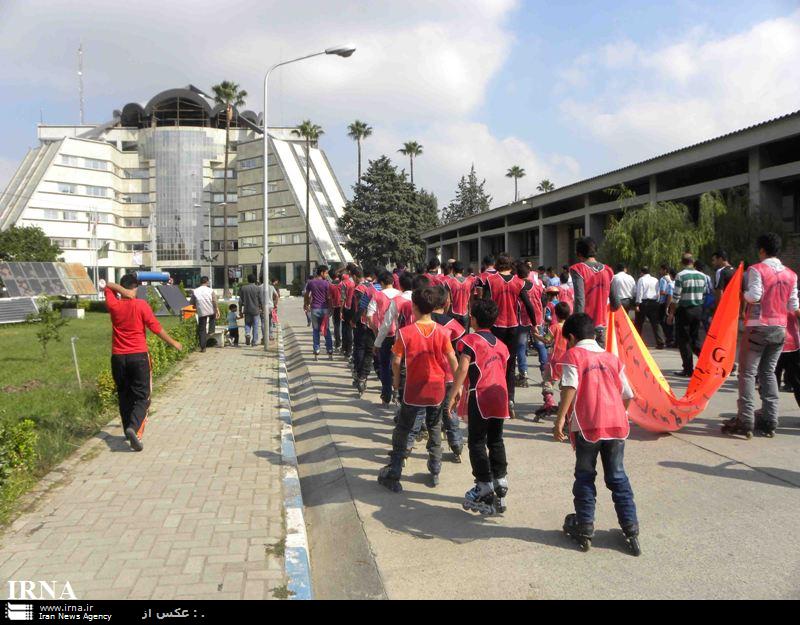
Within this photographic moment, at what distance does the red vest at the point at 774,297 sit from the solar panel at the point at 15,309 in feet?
78.5

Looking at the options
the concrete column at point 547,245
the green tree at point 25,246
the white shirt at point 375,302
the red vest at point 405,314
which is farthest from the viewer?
the green tree at point 25,246

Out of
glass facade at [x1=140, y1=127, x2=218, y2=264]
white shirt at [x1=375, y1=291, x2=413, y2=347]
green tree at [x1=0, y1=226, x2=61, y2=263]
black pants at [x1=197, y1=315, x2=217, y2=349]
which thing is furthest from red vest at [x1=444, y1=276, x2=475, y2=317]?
glass facade at [x1=140, y1=127, x2=218, y2=264]

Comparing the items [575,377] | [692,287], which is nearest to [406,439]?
[575,377]

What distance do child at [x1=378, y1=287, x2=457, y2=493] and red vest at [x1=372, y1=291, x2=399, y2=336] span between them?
2.42 meters

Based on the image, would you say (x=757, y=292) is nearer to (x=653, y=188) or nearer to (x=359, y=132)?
(x=653, y=188)

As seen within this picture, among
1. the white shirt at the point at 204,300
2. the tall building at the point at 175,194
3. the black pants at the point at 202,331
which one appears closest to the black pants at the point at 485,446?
the white shirt at the point at 204,300

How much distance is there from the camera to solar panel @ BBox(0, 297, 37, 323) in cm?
2275

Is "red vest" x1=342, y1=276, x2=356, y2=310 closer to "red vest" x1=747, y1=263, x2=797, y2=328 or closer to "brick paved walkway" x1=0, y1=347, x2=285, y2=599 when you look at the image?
"brick paved walkway" x1=0, y1=347, x2=285, y2=599

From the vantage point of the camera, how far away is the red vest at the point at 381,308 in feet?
24.8

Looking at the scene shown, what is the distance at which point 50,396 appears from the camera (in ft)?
29.3

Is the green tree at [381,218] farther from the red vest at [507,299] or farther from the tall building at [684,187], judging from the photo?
the red vest at [507,299]

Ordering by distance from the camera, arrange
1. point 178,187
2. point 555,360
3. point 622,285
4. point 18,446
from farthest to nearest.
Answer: point 178,187
point 622,285
point 555,360
point 18,446

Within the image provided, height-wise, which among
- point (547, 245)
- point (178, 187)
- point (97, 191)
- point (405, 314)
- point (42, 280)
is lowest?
point (405, 314)

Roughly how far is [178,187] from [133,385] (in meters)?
79.5
